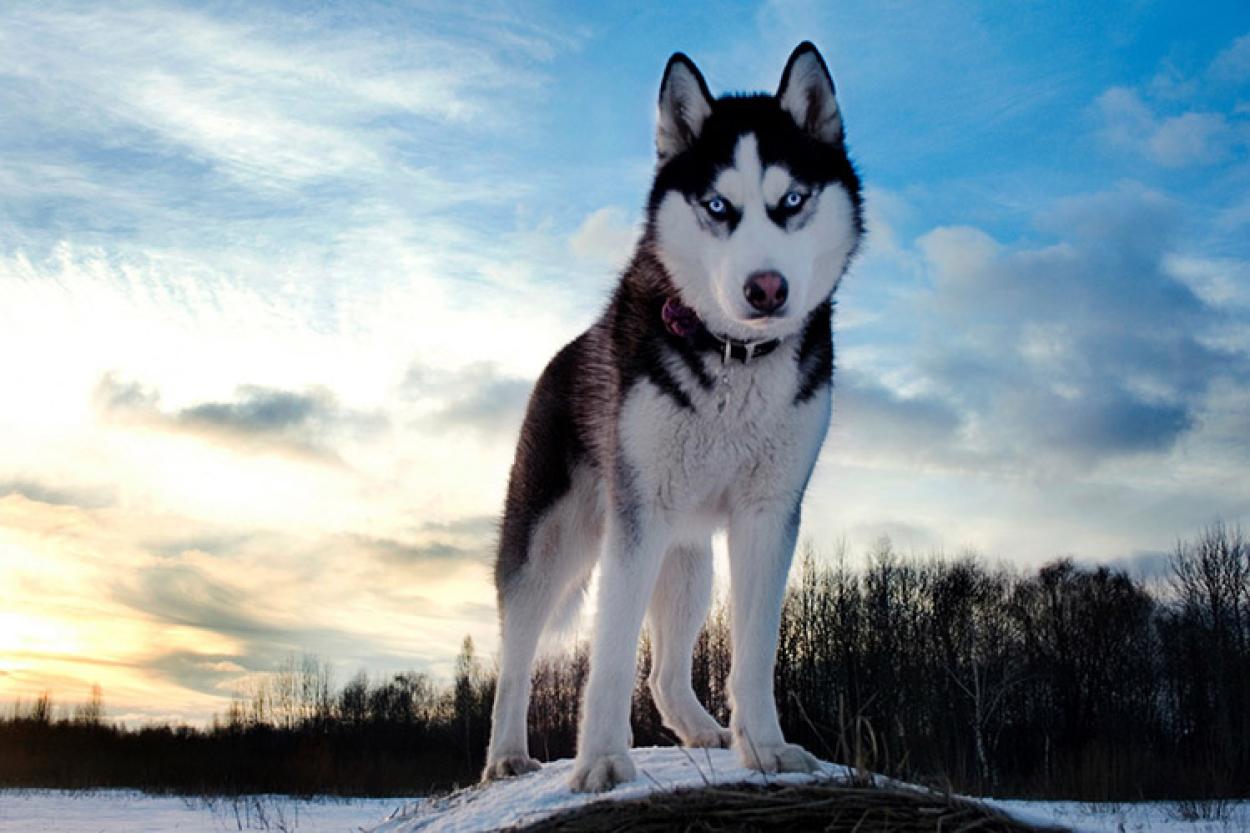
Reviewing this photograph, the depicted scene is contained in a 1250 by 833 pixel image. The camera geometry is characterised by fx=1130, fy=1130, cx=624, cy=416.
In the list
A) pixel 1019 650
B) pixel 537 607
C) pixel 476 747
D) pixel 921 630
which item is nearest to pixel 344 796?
pixel 476 747

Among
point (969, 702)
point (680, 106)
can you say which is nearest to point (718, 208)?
point (680, 106)

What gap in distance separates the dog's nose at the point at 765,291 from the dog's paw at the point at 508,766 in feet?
11.2

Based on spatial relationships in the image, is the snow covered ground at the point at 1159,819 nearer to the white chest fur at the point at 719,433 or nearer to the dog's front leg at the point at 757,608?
the dog's front leg at the point at 757,608

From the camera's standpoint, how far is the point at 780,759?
520cm

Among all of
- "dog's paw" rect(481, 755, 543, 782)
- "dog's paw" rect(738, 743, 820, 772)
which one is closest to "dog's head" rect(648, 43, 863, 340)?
"dog's paw" rect(738, 743, 820, 772)

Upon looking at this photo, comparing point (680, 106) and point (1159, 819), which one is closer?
point (680, 106)

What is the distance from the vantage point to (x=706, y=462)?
5.26 metres

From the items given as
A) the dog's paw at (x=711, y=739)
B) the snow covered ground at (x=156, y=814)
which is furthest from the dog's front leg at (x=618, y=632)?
the snow covered ground at (x=156, y=814)

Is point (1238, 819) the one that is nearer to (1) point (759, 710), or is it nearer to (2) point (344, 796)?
(1) point (759, 710)

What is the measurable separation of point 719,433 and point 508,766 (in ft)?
8.81

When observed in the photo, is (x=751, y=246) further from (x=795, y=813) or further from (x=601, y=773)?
(x=601, y=773)

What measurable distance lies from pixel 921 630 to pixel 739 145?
166ft

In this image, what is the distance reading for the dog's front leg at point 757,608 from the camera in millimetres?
5371

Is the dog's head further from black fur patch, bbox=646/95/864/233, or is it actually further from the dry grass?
the dry grass
